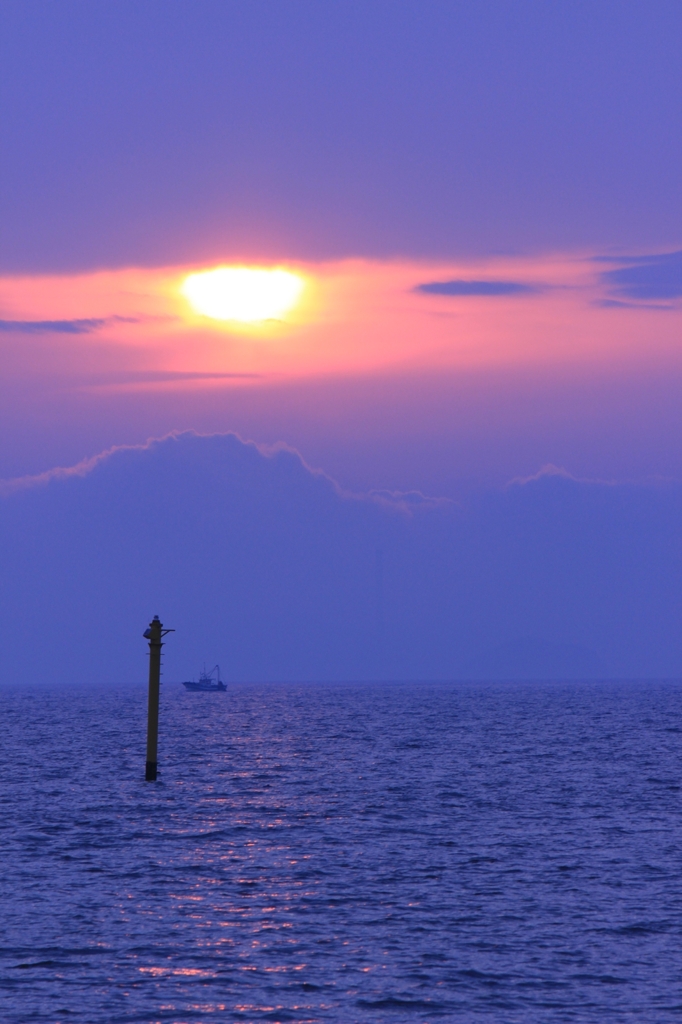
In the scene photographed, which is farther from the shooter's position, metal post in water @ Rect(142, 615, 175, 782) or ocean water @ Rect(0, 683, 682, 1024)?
metal post in water @ Rect(142, 615, 175, 782)

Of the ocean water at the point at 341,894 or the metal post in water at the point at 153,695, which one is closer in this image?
the ocean water at the point at 341,894

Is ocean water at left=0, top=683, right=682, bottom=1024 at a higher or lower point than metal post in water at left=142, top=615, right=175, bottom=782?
lower

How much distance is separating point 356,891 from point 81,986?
1087cm

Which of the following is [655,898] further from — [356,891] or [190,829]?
[190,829]

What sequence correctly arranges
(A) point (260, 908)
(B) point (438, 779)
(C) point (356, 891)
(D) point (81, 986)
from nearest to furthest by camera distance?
(D) point (81, 986) → (A) point (260, 908) → (C) point (356, 891) → (B) point (438, 779)

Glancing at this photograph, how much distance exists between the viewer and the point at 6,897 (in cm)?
3375

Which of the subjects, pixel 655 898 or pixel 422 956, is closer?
pixel 422 956

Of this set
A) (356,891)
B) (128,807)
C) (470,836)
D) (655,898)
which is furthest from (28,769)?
(655,898)

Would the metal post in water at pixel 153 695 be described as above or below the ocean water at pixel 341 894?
above

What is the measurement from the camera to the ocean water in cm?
2503

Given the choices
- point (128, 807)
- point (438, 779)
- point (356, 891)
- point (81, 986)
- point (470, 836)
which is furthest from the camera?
point (438, 779)

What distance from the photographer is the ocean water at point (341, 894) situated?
25.0 metres

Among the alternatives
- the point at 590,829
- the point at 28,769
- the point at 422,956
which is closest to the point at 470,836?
the point at 590,829

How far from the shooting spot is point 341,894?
113ft
